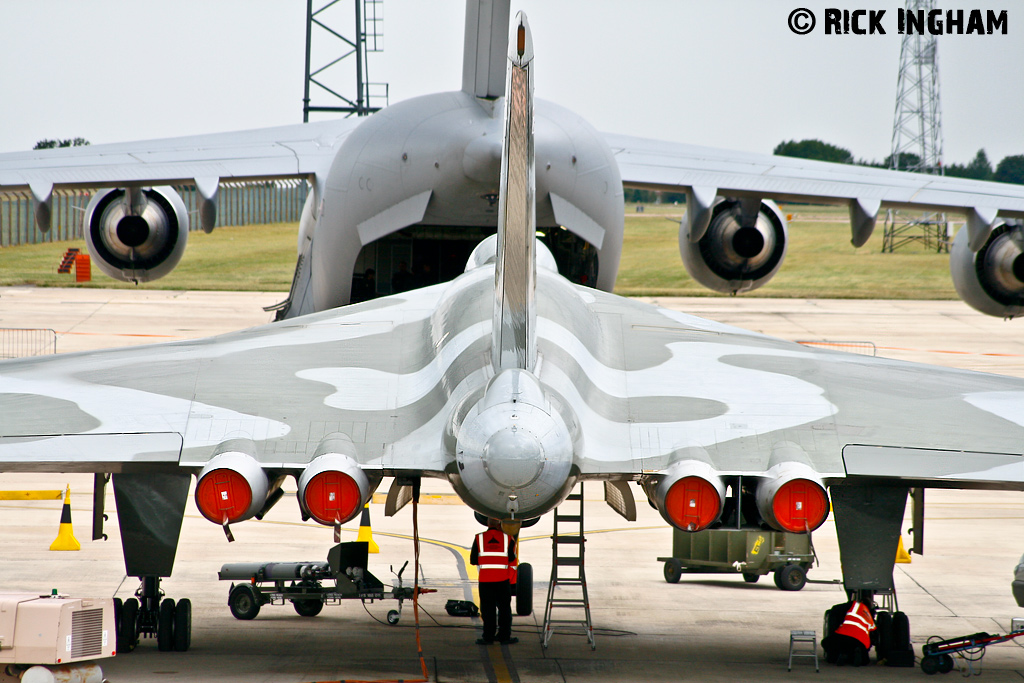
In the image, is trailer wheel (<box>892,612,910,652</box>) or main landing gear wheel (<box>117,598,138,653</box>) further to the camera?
main landing gear wheel (<box>117,598,138,653</box>)

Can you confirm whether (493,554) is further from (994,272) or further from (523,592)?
(994,272)

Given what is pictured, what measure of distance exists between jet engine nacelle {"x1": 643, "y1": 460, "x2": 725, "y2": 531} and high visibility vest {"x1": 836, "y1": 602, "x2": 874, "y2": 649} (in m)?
2.84

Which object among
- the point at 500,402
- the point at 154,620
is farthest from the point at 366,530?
the point at 500,402

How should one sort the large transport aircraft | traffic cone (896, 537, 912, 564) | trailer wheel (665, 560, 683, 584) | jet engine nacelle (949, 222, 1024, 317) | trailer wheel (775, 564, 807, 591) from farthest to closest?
jet engine nacelle (949, 222, 1024, 317) < traffic cone (896, 537, 912, 564) < trailer wheel (665, 560, 683, 584) < trailer wheel (775, 564, 807, 591) < the large transport aircraft

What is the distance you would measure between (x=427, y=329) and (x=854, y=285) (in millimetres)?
49435

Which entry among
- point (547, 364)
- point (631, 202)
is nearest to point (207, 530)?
point (547, 364)

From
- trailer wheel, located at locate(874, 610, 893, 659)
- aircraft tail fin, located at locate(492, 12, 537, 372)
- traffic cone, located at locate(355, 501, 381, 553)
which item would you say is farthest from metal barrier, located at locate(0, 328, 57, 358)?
aircraft tail fin, located at locate(492, 12, 537, 372)

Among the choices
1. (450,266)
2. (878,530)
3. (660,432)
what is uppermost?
(450,266)

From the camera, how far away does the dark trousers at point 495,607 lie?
35.7ft

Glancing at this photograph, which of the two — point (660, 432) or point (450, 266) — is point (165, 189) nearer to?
point (450, 266)

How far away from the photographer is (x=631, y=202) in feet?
358

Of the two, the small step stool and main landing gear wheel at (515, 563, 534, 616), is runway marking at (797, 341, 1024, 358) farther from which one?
the small step stool

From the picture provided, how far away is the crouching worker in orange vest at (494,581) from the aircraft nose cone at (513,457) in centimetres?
318

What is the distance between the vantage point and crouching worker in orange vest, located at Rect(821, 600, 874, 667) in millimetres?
10484
